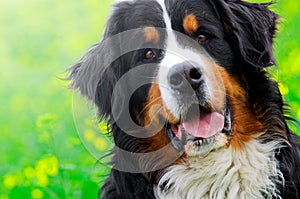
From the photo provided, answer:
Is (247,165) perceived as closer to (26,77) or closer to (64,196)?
(64,196)

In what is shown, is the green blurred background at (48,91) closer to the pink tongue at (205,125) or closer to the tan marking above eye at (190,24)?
the pink tongue at (205,125)

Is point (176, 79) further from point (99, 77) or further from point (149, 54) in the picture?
point (99, 77)

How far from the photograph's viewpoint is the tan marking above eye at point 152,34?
141 inches

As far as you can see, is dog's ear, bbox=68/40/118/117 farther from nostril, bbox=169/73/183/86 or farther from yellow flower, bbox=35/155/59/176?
yellow flower, bbox=35/155/59/176

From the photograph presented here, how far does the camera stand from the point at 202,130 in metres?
3.47

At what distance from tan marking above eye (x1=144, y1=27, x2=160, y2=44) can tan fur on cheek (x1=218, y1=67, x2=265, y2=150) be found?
37 centimetres

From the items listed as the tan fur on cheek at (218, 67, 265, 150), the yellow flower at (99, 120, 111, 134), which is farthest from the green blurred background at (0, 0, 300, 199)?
the tan fur on cheek at (218, 67, 265, 150)

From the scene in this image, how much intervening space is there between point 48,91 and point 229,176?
2.81 m

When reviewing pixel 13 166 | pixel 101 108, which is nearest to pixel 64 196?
pixel 13 166

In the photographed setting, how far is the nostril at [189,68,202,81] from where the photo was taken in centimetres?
336

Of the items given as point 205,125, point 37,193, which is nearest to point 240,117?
point 205,125

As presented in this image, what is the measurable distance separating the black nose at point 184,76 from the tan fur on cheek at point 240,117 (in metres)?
0.21

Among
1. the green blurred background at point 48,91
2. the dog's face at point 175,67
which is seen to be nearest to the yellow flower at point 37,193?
the green blurred background at point 48,91

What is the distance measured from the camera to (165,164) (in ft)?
12.0
